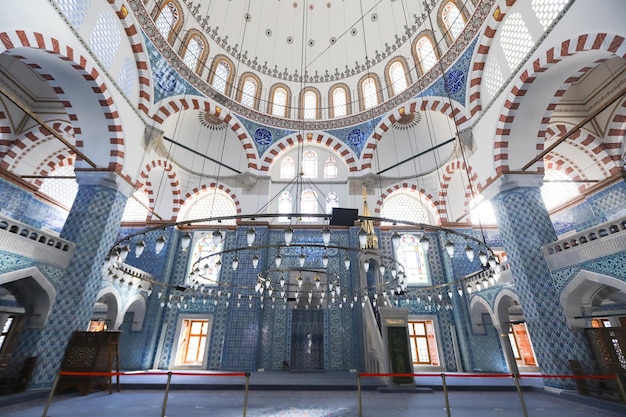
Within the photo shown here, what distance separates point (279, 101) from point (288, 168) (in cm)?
314

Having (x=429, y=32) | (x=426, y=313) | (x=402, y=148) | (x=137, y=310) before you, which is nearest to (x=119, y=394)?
(x=137, y=310)

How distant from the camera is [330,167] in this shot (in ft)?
43.3

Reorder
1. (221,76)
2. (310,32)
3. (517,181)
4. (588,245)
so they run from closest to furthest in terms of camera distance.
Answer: (588,245) → (517,181) → (221,76) → (310,32)

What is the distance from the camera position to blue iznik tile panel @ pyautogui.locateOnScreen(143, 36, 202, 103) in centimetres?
894

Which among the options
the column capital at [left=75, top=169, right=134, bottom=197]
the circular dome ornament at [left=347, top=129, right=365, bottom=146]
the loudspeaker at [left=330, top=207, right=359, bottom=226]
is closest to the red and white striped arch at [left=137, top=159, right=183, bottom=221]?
the column capital at [left=75, top=169, right=134, bottom=197]

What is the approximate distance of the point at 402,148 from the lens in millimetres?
13305

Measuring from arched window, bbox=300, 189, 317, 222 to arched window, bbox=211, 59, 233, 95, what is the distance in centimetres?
544

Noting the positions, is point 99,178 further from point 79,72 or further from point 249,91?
point 249,91

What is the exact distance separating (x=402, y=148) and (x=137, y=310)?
1272cm

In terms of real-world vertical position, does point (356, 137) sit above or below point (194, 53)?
below

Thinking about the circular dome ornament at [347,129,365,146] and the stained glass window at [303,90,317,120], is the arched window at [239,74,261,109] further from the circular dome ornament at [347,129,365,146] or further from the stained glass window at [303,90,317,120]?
the circular dome ornament at [347,129,365,146]

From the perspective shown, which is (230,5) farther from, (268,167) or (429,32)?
(429,32)

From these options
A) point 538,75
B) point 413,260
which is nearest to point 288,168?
point 413,260

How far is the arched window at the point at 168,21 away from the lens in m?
9.55
